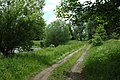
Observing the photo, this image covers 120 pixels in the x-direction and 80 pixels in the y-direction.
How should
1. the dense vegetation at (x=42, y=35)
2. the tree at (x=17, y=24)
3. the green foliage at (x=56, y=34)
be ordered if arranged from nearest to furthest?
the dense vegetation at (x=42, y=35), the tree at (x=17, y=24), the green foliage at (x=56, y=34)

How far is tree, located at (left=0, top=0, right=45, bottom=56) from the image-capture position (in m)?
31.8

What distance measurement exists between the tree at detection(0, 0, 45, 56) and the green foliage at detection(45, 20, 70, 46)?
4411 cm

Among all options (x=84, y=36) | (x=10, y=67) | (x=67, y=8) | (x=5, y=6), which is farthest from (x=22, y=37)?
(x=84, y=36)

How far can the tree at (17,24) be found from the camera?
104ft

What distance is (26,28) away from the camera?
106ft

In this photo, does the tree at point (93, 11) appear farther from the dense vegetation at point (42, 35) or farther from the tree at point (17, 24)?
the tree at point (17, 24)

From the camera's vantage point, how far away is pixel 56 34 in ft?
257

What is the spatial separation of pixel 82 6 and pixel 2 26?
39.7 feet

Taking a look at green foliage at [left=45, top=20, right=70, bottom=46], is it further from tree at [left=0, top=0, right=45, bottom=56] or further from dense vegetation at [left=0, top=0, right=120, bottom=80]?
tree at [left=0, top=0, right=45, bottom=56]

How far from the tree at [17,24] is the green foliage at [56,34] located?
1737 inches

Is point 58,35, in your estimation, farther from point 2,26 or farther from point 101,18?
point 101,18

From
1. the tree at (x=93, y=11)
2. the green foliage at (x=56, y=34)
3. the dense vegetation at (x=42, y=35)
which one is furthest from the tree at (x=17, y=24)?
the green foliage at (x=56, y=34)

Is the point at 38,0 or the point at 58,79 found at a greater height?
the point at 38,0

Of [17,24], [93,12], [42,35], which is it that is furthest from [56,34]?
[93,12]
